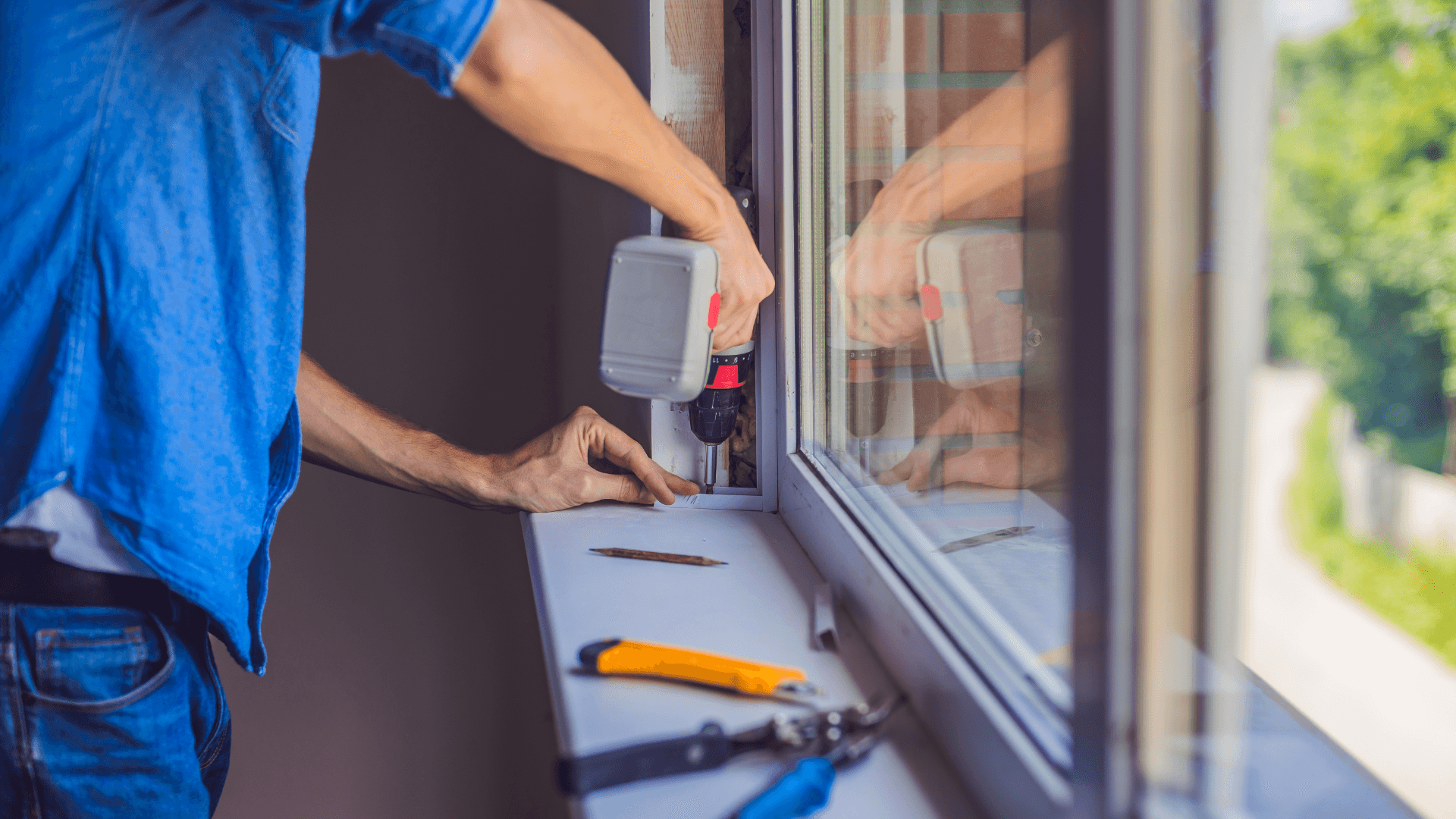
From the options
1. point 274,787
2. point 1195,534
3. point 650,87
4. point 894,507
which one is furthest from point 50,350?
point 274,787

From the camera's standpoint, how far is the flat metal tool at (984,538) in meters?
0.69

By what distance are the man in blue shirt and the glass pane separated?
161mm

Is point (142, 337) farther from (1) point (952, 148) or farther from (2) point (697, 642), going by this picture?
(1) point (952, 148)

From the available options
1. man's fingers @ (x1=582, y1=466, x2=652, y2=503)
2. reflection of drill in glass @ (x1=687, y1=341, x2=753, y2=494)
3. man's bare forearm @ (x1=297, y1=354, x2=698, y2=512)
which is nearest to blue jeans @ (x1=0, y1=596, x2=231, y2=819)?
man's bare forearm @ (x1=297, y1=354, x2=698, y2=512)

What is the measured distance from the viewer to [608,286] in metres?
0.81

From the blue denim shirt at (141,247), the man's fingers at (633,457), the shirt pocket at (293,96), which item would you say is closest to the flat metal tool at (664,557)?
the man's fingers at (633,457)

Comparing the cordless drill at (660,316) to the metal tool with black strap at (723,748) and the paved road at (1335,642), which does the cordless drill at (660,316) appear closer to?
the metal tool with black strap at (723,748)

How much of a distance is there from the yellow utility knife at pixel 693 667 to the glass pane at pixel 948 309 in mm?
120

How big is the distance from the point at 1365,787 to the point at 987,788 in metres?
0.18

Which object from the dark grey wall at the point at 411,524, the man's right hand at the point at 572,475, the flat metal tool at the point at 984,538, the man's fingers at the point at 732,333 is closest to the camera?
the flat metal tool at the point at 984,538

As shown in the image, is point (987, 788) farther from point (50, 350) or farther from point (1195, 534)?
point (50, 350)

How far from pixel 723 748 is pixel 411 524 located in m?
1.24

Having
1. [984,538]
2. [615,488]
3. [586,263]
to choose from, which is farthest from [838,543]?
[586,263]

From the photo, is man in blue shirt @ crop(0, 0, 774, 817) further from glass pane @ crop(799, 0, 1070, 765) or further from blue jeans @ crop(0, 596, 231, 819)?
glass pane @ crop(799, 0, 1070, 765)
